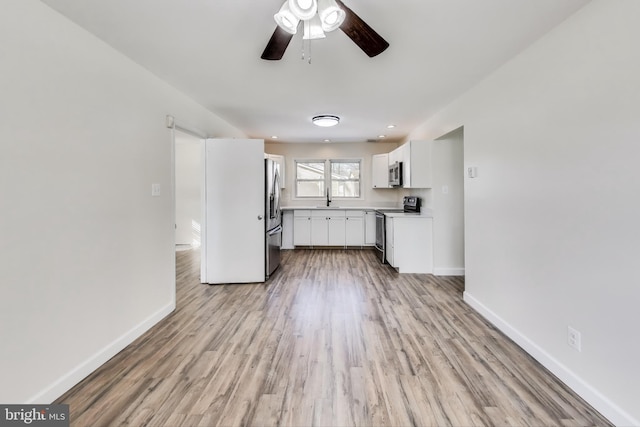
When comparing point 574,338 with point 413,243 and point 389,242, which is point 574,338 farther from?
point 389,242

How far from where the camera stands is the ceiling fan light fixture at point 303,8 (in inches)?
54.4

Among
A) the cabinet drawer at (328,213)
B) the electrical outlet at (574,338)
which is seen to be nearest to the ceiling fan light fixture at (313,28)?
the electrical outlet at (574,338)

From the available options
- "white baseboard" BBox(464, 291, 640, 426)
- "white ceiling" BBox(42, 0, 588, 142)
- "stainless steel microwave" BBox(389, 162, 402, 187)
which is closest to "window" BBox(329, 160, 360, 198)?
"stainless steel microwave" BBox(389, 162, 402, 187)

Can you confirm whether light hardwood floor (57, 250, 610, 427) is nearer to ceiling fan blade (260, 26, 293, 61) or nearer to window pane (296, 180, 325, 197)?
ceiling fan blade (260, 26, 293, 61)

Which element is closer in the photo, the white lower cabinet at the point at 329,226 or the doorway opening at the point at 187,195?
the white lower cabinet at the point at 329,226

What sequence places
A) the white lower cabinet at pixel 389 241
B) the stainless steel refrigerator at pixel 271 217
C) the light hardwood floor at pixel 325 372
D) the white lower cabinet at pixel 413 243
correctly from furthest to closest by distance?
1. the white lower cabinet at pixel 389 241
2. the white lower cabinet at pixel 413 243
3. the stainless steel refrigerator at pixel 271 217
4. the light hardwood floor at pixel 325 372

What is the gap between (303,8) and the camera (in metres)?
1.40

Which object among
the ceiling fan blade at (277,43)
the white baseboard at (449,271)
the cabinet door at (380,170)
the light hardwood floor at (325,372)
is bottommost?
the light hardwood floor at (325,372)

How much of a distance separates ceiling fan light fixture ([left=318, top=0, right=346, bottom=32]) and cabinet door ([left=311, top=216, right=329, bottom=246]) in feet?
14.9

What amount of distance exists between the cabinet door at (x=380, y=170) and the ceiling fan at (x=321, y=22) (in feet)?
12.8

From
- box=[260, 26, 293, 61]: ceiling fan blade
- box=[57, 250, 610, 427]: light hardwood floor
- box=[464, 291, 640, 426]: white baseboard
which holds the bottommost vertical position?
box=[57, 250, 610, 427]: light hardwood floor

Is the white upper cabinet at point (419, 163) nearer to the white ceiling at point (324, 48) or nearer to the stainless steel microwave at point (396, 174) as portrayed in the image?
the stainless steel microwave at point (396, 174)

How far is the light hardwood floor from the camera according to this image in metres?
1.46

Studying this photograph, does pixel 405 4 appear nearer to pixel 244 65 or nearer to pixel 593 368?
pixel 244 65
